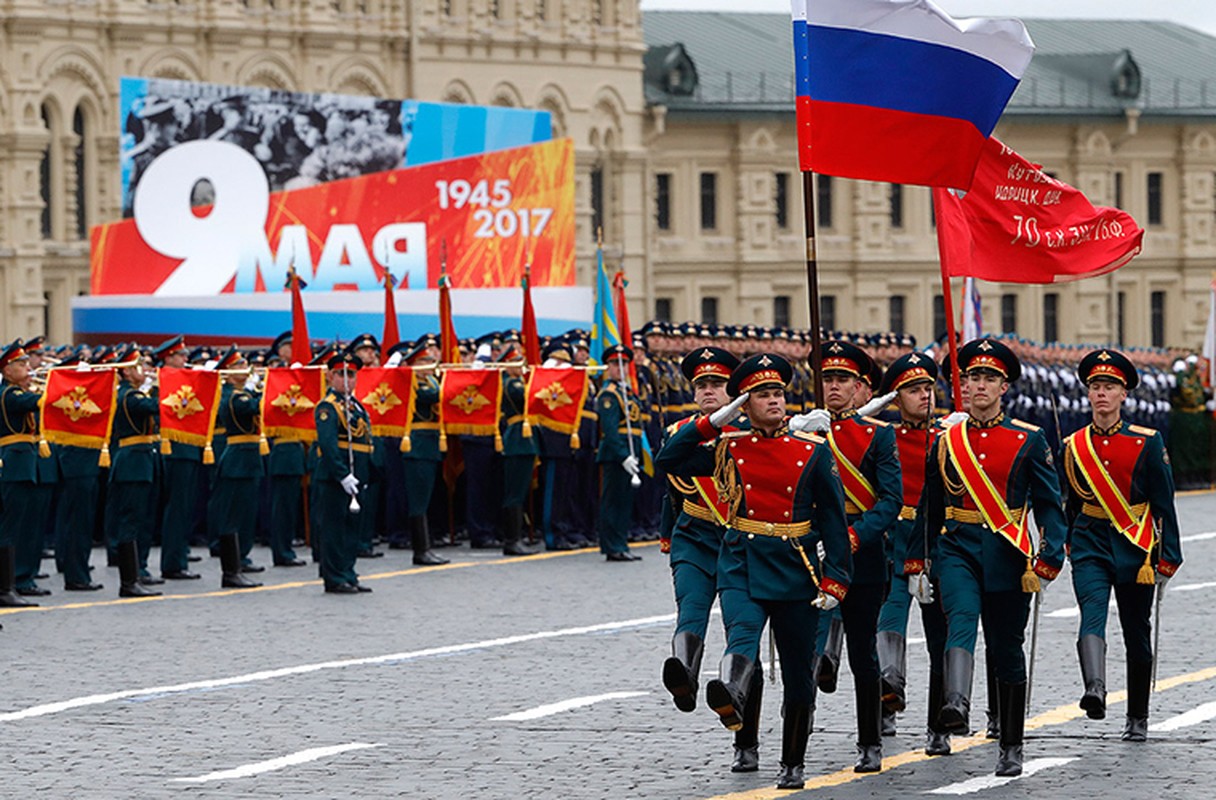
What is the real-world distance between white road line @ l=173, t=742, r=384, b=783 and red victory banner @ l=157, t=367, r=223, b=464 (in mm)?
8744

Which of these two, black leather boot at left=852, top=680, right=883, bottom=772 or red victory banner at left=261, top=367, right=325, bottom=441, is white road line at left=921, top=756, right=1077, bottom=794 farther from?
red victory banner at left=261, top=367, right=325, bottom=441

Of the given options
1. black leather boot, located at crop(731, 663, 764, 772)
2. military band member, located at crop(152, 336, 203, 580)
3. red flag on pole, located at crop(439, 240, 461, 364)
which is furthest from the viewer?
red flag on pole, located at crop(439, 240, 461, 364)

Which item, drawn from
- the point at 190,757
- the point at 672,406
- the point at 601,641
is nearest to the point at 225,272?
the point at 672,406

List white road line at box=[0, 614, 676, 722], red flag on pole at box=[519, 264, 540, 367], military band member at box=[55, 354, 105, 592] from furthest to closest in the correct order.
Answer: red flag on pole at box=[519, 264, 540, 367], military band member at box=[55, 354, 105, 592], white road line at box=[0, 614, 676, 722]

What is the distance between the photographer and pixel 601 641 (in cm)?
1567

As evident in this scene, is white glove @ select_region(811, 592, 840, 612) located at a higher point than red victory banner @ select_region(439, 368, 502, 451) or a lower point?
lower

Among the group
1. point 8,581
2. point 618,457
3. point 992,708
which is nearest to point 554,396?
point 618,457

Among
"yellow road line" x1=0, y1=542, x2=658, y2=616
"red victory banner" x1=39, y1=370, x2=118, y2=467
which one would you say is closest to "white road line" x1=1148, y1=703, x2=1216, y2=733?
"yellow road line" x1=0, y1=542, x2=658, y2=616

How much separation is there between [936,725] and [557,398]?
11.7 metres

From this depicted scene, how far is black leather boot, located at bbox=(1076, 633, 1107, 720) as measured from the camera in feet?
37.6

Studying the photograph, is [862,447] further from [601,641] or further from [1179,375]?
[1179,375]

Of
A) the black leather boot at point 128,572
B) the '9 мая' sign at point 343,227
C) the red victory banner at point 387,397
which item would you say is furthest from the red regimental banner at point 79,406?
the '9 мая' sign at point 343,227

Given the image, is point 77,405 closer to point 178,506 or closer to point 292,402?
point 178,506

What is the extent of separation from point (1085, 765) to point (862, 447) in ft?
5.13
